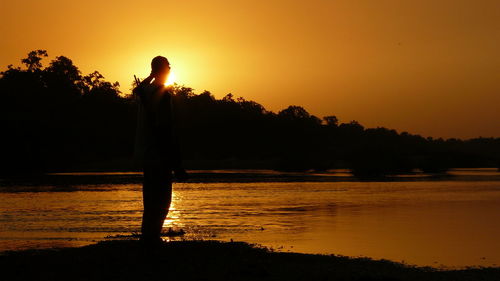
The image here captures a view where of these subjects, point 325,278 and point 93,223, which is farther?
point 93,223

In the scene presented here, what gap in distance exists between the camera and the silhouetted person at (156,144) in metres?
9.98

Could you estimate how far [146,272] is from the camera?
981 cm

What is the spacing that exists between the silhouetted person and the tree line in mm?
60932

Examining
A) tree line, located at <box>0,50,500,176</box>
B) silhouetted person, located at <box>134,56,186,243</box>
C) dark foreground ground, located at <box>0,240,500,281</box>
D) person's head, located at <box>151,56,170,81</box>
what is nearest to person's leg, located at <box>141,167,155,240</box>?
silhouetted person, located at <box>134,56,186,243</box>

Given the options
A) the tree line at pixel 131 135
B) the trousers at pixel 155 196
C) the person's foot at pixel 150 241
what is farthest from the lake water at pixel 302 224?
the tree line at pixel 131 135

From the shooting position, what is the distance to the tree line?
287ft

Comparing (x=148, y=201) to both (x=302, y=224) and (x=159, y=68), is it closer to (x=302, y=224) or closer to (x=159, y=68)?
(x=159, y=68)

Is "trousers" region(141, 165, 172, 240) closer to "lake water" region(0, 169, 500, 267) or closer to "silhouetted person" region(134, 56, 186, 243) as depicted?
"silhouetted person" region(134, 56, 186, 243)

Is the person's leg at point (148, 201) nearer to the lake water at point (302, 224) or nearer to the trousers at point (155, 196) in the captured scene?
the trousers at point (155, 196)

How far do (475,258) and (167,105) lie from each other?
7.04 m

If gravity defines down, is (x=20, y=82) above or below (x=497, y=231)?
above

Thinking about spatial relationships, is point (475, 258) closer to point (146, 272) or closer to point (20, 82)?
point (146, 272)

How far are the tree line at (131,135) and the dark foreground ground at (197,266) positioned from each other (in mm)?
58710

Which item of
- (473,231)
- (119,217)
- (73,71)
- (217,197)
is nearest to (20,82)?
(73,71)
